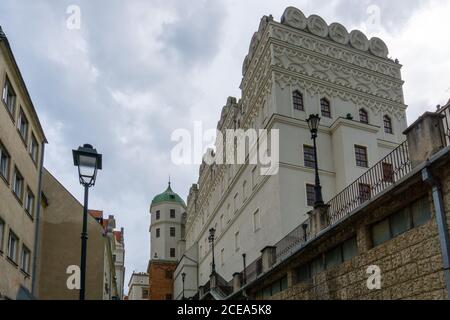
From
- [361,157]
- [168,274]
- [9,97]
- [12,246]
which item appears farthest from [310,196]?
[168,274]

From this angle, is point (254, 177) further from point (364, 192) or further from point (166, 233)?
point (166, 233)

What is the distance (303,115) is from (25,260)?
19549mm

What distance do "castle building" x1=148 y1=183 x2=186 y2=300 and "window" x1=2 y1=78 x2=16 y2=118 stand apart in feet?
170

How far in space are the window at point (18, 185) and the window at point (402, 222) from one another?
13.1 m

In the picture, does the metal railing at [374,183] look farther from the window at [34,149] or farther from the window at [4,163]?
the window at [34,149]

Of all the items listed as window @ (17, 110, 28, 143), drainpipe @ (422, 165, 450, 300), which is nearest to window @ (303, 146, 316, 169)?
window @ (17, 110, 28, 143)

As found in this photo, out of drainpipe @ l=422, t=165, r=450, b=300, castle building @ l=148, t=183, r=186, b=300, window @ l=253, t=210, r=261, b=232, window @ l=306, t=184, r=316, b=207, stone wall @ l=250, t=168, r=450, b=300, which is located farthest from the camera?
castle building @ l=148, t=183, r=186, b=300

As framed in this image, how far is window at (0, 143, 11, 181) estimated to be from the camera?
17.1 metres

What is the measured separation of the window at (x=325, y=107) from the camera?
113ft

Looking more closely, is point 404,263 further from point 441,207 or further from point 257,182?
point 257,182

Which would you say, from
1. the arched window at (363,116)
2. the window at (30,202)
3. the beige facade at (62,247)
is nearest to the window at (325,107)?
the arched window at (363,116)

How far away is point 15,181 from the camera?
19500mm

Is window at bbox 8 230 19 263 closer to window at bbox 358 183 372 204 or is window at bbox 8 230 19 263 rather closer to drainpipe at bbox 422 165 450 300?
window at bbox 358 183 372 204

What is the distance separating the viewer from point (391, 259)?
12297mm
